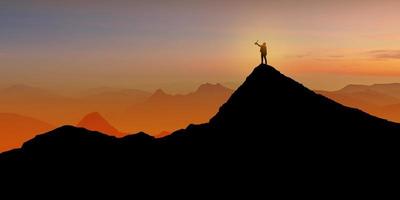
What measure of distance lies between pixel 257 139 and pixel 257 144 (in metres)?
1.12

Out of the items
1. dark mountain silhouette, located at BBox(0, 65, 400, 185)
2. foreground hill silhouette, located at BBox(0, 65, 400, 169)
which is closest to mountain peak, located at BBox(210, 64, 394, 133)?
foreground hill silhouette, located at BBox(0, 65, 400, 169)

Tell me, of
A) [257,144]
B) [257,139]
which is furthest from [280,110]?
[257,144]

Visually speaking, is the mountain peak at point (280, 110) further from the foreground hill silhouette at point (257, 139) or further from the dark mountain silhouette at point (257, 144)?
the dark mountain silhouette at point (257, 144)

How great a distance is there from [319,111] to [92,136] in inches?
1484

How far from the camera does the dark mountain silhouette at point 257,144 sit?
66.7m

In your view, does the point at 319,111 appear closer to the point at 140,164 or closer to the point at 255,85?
the point at 255,85

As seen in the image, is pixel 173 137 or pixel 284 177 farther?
pixel 173 137

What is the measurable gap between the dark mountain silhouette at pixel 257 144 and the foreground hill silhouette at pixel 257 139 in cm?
15

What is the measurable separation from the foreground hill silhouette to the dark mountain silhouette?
0.48ft

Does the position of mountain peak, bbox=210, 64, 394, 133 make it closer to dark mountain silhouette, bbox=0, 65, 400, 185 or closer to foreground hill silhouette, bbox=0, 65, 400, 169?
foreground hill silhouette, bbox=0, 65, 400, 169

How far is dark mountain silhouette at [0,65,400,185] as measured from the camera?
219ft

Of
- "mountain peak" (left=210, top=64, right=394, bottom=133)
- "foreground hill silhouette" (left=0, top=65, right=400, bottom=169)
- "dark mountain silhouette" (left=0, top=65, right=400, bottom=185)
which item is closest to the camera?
"dark mountain silhouette" (left=0, top=65, right=400, bottom=185)

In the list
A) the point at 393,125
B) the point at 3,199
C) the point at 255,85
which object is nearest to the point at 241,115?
the point at 255,85

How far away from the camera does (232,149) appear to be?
71.6 m
